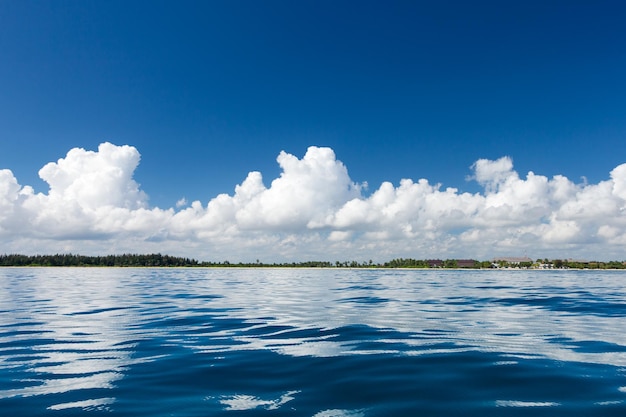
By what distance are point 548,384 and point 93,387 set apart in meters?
11.4

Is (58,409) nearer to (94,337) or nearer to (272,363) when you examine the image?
(272,363)

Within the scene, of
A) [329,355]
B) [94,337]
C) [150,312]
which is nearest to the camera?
[329,355]

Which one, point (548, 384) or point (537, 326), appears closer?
point (548, 384)

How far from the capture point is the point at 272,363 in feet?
42.7

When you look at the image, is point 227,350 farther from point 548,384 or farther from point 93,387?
point 548,384

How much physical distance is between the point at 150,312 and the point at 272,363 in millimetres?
16983

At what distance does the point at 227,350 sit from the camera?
1502 centimetres

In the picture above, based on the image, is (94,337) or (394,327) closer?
(94,337)

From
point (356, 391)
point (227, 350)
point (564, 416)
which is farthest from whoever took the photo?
point (227, 350)

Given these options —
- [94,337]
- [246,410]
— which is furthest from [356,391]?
[94,337]

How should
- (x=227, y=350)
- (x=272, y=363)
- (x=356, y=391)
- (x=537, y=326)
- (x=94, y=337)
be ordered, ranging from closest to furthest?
(x=356, y=391) < (x=272, y=363) < (x=227, y=350) < (x=94, y=337) < (x=537, y=326)

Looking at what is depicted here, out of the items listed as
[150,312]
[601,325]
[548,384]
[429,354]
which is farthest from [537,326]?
[150,312]

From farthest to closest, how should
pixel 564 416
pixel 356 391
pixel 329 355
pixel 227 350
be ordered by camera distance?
pixel 227 350
pixel 329 355
pixel 356 391
pixel 564 416

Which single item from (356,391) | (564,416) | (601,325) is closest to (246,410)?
(356,391)
